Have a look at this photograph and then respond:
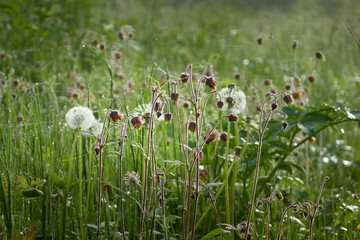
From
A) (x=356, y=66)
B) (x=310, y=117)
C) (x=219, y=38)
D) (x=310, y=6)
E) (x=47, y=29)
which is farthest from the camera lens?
(x=310, y=6)

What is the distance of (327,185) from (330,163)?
0.11 m

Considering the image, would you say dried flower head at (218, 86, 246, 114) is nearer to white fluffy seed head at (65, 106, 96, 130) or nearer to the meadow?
the meadow

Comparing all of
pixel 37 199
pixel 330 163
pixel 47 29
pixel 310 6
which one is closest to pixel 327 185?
pixel 330 163

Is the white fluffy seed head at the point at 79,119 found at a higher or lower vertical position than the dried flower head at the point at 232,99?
lower

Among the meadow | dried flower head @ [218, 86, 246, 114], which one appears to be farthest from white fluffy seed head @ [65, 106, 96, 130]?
dried flower head @ [218, 86, 246, 114]

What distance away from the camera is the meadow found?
1.20m

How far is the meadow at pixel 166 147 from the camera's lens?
120 cm

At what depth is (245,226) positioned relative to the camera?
1.15 m

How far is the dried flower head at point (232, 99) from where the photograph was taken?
49.8 inches

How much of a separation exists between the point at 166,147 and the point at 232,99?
754 millimetres

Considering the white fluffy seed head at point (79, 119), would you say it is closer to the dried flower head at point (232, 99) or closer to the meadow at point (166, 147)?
the meadow at point (166, 147)

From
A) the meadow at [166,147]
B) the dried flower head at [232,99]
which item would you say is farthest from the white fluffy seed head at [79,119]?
the dried flower head at [232,99]

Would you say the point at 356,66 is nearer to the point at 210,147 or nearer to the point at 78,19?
the point at 78,19

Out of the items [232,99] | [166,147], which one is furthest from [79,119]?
[166,147]
